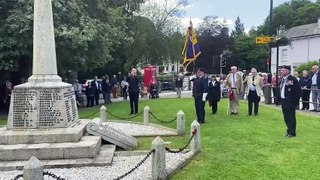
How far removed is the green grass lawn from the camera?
25.8 ft

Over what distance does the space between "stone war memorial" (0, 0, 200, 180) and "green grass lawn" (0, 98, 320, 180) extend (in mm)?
593

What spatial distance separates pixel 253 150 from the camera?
390 inches

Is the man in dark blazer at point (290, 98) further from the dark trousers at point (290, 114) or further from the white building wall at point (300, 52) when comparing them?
the white building wall at point (300, 52)

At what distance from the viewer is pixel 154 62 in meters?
47.6

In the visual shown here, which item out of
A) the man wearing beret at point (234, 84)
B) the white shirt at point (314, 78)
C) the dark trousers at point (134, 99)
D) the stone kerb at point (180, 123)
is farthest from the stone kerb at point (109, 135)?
the white shirt at point (314, 78)

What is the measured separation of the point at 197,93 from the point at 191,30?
8.10 m

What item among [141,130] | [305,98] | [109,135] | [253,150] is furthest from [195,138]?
[305,98]

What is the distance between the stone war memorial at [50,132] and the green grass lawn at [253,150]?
0.59 m

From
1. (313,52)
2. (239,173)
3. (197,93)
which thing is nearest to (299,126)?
(197,93)

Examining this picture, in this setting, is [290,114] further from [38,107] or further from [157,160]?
[38,107]

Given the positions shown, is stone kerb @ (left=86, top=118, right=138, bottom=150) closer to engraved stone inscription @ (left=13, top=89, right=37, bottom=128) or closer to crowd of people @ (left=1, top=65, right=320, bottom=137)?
engraved stone inscription @ (left=13, top=89, right=37, bottom=128)

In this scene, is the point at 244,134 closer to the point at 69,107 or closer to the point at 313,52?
the point at 69,107

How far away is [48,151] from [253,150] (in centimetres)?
485

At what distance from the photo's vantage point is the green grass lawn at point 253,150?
788cm
